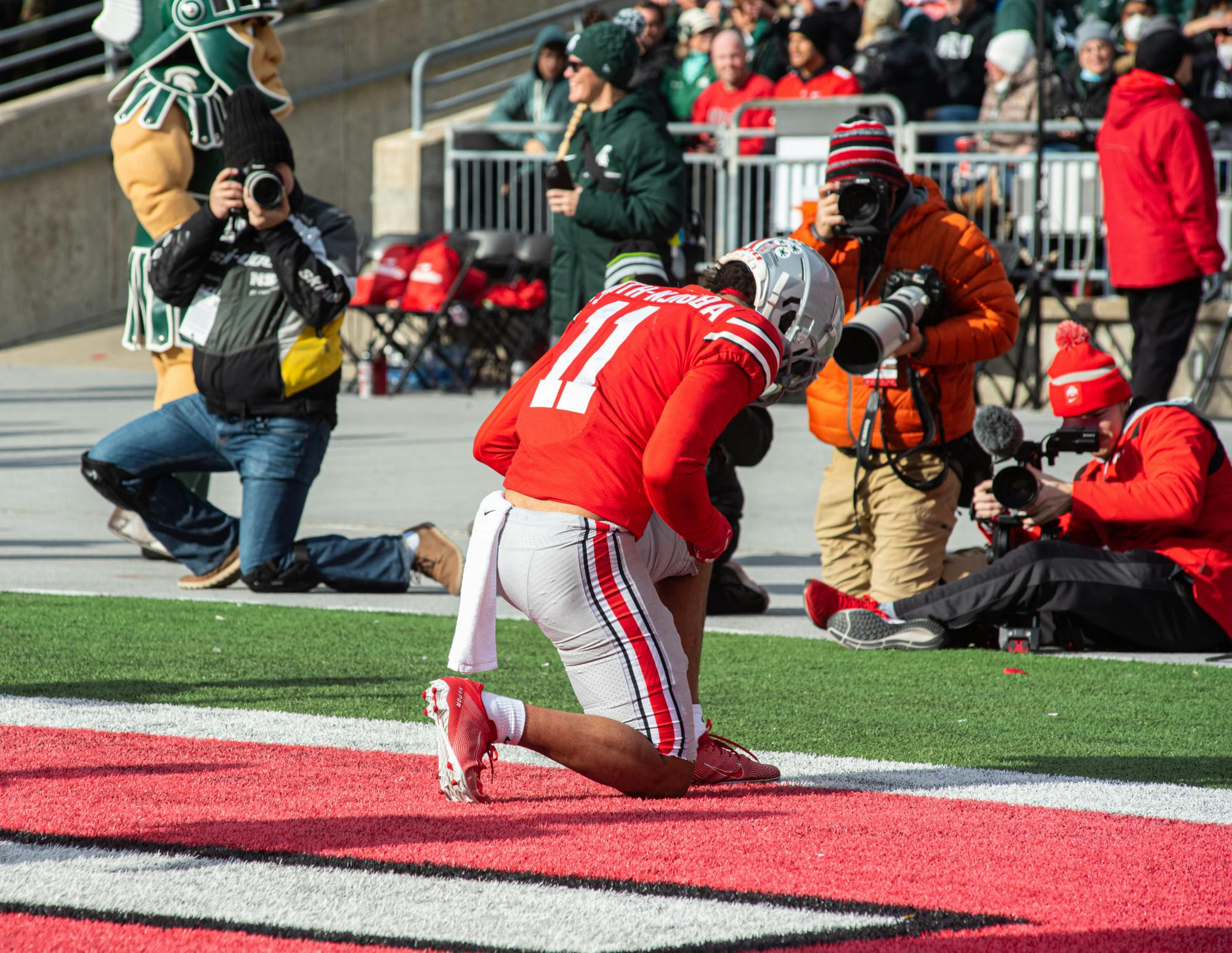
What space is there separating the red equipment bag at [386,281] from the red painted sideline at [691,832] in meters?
11.1

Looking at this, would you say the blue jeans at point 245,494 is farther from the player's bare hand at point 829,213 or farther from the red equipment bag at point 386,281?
the red equipment bag at point 386,281

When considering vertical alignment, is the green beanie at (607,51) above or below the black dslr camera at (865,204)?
above

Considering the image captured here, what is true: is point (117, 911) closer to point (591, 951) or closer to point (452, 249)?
point (591, 951)

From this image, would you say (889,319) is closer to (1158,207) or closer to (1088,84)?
(1158,207)

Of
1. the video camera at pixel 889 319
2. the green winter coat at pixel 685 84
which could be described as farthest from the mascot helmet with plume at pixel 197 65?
the green winter coat at pixel 685 84

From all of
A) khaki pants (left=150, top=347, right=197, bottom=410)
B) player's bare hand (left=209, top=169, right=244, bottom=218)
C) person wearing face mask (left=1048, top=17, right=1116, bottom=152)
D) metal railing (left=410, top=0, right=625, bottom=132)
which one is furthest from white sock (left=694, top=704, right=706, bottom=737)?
metal railing (left=410, top=0, right=625, bottom=132)

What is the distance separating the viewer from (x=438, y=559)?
759cm

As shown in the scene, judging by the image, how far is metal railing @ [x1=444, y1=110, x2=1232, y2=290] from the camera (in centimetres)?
1432

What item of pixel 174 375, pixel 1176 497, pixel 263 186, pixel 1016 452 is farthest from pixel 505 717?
pixel 174 375

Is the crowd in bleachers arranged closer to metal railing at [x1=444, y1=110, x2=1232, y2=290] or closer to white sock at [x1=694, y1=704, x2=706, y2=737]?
metal railing at [x1=444, y1=110, x2=1232, y2=290]

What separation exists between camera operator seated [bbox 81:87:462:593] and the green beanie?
62.6 inches

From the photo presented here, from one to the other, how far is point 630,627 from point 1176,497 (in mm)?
2782

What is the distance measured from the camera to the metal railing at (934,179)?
1432 cm

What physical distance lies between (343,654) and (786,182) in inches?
376
